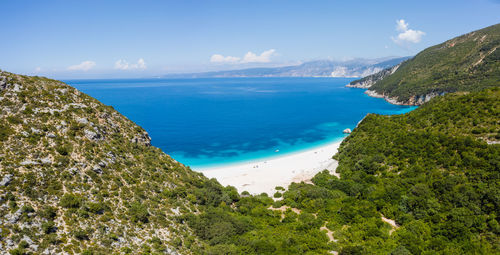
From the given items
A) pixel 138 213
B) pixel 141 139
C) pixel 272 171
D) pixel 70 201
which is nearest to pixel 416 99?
pixel 272 171

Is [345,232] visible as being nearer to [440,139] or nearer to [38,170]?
[440,139]

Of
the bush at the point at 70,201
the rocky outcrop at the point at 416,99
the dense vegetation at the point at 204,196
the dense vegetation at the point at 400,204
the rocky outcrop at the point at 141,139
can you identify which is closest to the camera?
the dense vegetation at the point at 204,196

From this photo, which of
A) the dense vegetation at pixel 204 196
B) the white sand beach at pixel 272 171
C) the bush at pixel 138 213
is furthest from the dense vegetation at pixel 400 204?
the white sand beach at pixel 272 171

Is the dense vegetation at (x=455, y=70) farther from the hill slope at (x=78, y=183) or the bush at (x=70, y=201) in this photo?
the bush at (x=70, y=201)

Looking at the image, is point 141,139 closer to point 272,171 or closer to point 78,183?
point 78,183

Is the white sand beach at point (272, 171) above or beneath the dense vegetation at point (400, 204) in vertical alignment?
beneath

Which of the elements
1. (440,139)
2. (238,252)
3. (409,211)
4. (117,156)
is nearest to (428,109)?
(440,139)
